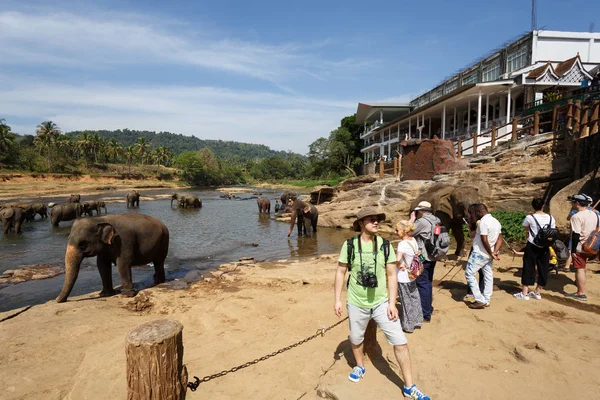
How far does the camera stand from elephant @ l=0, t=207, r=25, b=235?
17094 millimetres

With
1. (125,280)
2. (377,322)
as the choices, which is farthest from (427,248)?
(125,280)

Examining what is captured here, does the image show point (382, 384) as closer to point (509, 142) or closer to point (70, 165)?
point (509, 142)

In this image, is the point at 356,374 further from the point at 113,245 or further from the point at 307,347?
the point at 113,245

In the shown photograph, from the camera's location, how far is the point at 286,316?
584cm

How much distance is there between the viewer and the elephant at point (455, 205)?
958 cm

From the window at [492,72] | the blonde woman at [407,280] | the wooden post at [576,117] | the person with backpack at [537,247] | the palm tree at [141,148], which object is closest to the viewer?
the blonde woman at [407,280]

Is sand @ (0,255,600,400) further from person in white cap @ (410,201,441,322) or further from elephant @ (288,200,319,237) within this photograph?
elephant @ (288,200,319,237)

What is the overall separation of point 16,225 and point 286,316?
17988 millimetres

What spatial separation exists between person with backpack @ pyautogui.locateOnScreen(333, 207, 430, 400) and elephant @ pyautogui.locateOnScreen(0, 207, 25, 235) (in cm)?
1982

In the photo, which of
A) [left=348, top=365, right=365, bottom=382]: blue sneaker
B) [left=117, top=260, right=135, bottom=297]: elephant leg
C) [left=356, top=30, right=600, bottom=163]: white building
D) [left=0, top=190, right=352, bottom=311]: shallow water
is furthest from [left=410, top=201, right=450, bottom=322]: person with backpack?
[left=356, top=30, right=600, bottom=163]: white building

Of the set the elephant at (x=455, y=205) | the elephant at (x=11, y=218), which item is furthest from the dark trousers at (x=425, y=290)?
the elephant at (x=11, y=218)

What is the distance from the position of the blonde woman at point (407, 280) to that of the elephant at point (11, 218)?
19747mm

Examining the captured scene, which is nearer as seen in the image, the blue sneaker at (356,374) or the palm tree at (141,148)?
the blue sneaker at (356,374)

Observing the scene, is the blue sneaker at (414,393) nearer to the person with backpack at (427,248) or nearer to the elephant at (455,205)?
the person with backpack at (427,248)
